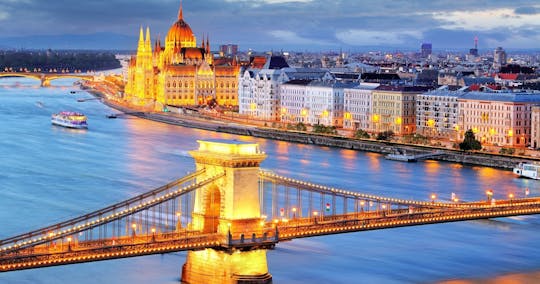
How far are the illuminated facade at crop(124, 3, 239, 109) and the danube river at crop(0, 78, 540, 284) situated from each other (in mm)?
15076

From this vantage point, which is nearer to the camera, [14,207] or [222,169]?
[222,169]

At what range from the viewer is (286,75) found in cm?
5806

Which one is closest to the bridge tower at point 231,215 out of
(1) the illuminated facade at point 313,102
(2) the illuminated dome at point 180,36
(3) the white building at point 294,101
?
(1) the illuminated facade at point 313,102

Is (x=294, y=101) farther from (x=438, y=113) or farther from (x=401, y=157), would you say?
(x=401, y=157)

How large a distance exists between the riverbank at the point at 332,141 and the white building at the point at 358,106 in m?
3.18

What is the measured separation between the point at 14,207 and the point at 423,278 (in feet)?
30.5

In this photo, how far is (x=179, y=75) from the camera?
67562 millimetres

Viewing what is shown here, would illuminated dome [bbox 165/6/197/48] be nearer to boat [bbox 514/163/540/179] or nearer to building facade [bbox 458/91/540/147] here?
building facade [bbox 458/91/540/147]

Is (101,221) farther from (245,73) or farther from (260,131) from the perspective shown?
(245,73)

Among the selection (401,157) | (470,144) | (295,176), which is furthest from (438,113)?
(295,176)

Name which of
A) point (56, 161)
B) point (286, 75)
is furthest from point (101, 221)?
point (286, 75)

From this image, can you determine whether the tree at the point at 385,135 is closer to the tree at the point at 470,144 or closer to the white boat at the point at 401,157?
the white boat at the point at 401,157

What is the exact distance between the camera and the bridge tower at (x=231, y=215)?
17844 mm

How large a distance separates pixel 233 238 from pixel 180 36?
59.4 meters
